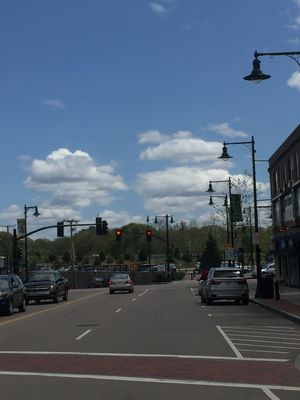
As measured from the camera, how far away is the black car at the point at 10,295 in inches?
1039

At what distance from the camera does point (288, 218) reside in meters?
41.8

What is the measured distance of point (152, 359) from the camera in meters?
12.2

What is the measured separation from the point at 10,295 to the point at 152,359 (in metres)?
15.7

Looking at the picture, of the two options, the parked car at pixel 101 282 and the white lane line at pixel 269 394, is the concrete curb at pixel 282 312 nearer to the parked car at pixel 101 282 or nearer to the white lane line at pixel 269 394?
the white lane line at pixel 269 394

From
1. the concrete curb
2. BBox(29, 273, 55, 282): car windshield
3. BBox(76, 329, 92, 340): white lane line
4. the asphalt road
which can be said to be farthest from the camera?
BBox(29, 273, 55, 282): car windshield

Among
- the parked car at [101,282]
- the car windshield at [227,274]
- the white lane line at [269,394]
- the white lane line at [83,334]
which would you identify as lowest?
the parked car at [101,282]

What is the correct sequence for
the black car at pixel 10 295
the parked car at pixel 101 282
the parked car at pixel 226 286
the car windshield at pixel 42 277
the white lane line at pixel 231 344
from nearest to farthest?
the white lane line at pixel 231 344
the black car at pixel 10 295
the parked car at pixel 226 286
the car windshield at pixel 42 277
the parked car at pixel 101 282

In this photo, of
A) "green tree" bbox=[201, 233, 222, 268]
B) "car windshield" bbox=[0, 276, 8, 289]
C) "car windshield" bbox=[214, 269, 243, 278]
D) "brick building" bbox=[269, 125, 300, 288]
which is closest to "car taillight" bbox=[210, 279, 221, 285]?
"car windshield" bbox=[214, 269, 243, 278]

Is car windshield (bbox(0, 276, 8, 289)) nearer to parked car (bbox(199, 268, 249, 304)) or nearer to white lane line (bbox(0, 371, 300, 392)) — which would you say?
parked car (bbox(199, 268, 249, 304))

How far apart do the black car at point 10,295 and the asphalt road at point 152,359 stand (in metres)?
5.07

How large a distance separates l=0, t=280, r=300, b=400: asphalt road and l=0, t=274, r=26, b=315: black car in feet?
16.6

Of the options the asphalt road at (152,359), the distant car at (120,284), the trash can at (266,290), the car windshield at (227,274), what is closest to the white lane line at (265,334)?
the asphalt road at (152,359)

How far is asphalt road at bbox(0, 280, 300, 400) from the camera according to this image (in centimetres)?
916

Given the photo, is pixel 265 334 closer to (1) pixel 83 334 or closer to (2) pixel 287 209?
(1) pixel 83 334
